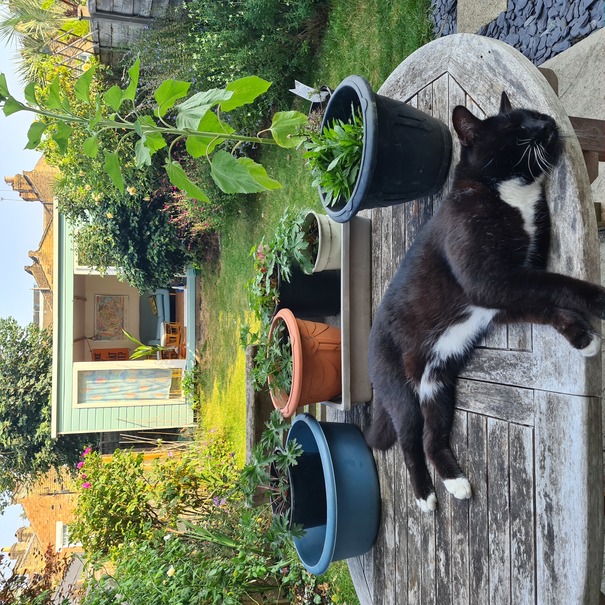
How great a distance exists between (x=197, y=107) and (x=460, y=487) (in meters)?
1.44

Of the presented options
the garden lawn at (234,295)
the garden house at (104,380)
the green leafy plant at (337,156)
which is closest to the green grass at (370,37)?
the garden lawn at (234,295)

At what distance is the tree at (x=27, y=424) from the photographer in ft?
25.5

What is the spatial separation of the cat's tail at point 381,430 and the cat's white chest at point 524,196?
2.73 ft

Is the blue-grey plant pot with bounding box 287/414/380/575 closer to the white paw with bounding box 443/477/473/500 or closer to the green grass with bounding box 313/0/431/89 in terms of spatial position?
Answer: the white paw with bounding box 443/477/473/500

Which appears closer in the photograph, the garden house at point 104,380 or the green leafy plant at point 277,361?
the green leafy plant at point 277,361

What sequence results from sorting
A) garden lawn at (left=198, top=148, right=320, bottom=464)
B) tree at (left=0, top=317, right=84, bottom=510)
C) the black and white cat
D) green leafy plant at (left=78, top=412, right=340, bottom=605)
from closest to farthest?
the black and white cat, green leafy plant at (left=78, top=412, right=340, bottom=605), garden lawn at (left=198, top=148, right=320, bottom=464), tree at (left=0, top=317, right=84, bottom=510)

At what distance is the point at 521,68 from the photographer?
122cm

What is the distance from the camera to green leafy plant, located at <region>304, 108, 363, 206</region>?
5.02ft

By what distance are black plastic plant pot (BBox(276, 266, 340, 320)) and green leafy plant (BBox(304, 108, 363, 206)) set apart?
76 centimetres

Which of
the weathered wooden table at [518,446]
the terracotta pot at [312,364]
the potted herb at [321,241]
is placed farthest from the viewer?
the potted herb at [321,241]

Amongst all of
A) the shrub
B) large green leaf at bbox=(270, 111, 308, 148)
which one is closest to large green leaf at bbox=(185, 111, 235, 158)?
large green leaf at bbox=(270, 111, 308, 148)

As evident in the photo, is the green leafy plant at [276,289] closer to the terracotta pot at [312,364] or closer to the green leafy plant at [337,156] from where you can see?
the terracotta pot at [312,364]

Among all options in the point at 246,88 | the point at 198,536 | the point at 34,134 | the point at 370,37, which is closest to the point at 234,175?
the point at 246,88

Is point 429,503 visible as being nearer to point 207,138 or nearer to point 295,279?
point 295,279
